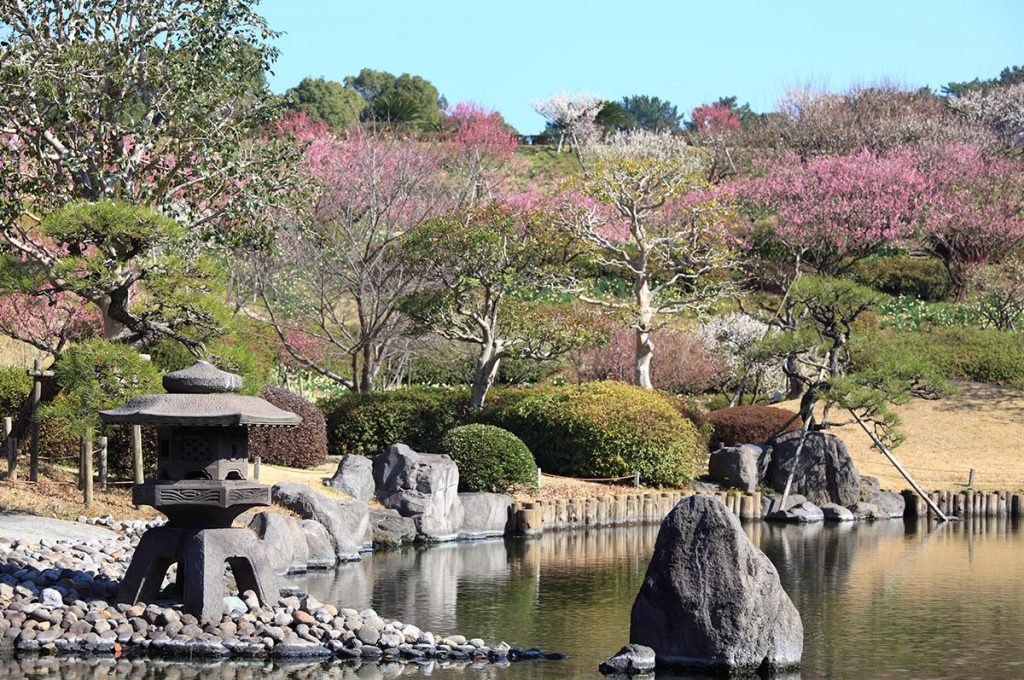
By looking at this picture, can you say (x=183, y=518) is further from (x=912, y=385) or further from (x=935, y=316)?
(x=935, y=316)

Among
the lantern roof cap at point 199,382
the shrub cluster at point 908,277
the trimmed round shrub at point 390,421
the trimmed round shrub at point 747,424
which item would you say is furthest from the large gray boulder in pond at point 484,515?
the shrub cluster at point 908,277

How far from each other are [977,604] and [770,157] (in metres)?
36.9

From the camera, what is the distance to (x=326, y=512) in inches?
670

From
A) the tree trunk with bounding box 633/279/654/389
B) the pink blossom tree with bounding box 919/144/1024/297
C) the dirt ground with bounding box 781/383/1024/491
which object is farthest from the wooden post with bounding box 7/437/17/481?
the pink blossom tree with bounding box 919/144/1024/297

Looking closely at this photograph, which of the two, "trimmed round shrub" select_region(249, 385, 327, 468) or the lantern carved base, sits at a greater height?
"trimmed round shrub" select_region(249, 385, 327, 468)

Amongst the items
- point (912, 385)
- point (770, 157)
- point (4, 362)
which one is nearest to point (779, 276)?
point (770, 157)

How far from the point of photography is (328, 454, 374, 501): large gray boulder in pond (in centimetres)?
1936

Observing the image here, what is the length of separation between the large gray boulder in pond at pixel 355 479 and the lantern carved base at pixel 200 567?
7.26 metres

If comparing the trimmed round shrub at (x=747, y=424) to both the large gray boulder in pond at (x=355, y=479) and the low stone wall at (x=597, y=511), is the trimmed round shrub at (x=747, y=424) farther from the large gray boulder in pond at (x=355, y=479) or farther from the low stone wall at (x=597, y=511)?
the large gray boulder in pond at (x=355, y=479)

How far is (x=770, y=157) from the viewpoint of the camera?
4944 cm

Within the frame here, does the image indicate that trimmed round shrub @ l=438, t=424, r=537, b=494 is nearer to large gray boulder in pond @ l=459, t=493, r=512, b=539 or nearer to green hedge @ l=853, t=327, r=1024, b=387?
large gray boulder in pond @ l=459, t=493, r=512, b=539

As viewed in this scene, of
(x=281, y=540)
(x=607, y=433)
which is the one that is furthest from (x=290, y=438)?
(x=281, y=540)

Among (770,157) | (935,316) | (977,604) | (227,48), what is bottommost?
(977,604)

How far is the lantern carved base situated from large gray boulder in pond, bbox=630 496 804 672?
3625 mm
